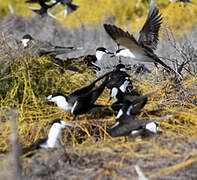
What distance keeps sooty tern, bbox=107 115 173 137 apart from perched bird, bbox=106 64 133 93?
0.73 metres

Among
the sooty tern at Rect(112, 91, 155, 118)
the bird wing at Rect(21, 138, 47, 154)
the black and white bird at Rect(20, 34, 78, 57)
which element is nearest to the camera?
the bird wing at Rect(21, 138, 47, 154)

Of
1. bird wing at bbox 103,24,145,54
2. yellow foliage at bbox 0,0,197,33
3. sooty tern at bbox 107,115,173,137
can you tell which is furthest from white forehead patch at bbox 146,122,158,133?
yellow foliage at bbox 0,0,197,33

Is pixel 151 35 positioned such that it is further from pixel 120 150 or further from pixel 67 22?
pixel 67 22

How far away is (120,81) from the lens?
13.1 feet

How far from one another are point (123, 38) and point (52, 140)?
130cm

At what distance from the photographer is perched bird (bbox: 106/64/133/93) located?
3947 mm

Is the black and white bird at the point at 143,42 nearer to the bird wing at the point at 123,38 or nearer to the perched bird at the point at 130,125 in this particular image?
the bird wing at the point at 123,38

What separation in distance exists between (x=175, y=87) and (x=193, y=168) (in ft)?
5.47

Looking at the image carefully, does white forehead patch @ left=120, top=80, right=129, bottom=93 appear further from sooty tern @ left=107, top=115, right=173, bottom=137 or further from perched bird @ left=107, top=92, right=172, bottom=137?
sooty tern @ left=107, top=115, right=173, bottom=137

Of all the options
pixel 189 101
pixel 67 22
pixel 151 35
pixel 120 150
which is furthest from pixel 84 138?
pixel 67 22

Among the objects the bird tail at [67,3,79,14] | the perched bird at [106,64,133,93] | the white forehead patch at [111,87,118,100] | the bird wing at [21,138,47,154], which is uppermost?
the perched bird at [106,64,133,93]

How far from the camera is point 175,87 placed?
4098 mm

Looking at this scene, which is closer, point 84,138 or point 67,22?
point 84,138

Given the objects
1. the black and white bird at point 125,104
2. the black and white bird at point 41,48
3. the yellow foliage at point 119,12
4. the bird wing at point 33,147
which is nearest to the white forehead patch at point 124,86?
the black and white bird at point 125,104
